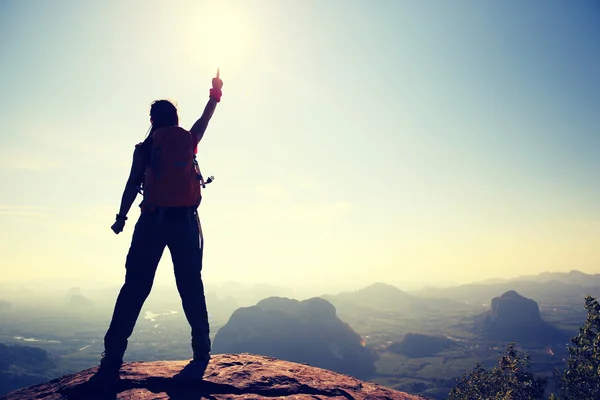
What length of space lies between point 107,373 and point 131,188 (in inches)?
107

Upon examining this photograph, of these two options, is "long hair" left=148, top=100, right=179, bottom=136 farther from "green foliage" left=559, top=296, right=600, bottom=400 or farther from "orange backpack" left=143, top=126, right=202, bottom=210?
"green foliage" left=559, top=296, right=600, bottom=400

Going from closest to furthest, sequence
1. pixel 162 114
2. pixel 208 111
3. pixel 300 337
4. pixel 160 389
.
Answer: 1. pixel 160 389
2. pixel 162 114
3. pixel 208 111
4. pixel 300 337

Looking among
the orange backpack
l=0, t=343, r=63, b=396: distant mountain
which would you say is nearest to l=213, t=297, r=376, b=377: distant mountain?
l=0, t=343, r=63, b=396: distant mountain

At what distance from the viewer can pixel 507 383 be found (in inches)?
1149

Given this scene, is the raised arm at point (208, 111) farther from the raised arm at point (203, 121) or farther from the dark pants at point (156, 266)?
the dark pants at point (156, 266)

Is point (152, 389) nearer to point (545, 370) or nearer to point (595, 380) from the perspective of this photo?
point (595, 380)

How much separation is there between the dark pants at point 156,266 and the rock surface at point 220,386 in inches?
20.1

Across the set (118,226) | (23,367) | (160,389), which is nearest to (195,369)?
(160,389)

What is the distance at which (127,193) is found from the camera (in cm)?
508

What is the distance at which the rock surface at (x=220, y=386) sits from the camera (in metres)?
4.19

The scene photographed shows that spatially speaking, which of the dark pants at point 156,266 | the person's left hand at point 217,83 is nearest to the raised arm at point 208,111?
the person's left hand at point 217,83

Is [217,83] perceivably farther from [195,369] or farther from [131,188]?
[195,369]

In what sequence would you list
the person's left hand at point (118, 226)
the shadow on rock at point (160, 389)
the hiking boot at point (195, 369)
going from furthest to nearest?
the person's left hand at point (118, 226), the hiking boot at point (195, 369), the shadow on rock at point (160, 389)

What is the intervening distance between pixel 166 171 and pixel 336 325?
191147mm
